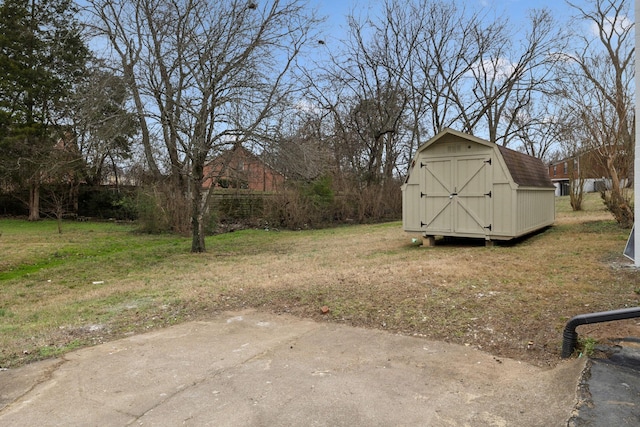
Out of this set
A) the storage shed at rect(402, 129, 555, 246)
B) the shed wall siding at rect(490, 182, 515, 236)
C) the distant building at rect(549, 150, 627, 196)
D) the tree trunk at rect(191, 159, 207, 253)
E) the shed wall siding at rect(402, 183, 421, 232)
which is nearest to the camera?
the shed wall siding at rect(490, 182, 515, 236)

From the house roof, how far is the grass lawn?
1433 mm

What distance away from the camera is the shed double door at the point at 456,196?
364 inches

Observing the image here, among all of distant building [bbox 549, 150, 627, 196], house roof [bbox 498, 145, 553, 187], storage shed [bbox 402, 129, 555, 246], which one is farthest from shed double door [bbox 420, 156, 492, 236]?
distant building [bbox 549, 150, 627, 196]

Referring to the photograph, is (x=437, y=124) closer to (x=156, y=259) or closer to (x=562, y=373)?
(x=156, y=259)

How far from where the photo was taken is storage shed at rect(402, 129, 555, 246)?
9.02 meters

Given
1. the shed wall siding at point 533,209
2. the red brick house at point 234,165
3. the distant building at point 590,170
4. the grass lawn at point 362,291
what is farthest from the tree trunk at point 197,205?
the distant building at point 590,170

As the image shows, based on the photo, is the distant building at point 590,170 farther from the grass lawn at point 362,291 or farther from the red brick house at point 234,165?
the red brick house at point 234,165

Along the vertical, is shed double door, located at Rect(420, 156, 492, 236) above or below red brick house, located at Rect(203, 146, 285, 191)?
below

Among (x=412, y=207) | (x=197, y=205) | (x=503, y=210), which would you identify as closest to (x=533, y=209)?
(x=503, y=210)

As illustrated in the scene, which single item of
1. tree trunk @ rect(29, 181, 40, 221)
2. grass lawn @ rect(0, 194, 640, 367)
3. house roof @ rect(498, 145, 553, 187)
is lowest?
grass lawn @ rect(0, 194, 640, 367)

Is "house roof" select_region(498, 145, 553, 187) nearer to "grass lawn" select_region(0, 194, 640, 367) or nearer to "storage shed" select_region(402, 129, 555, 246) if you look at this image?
"storage shed" select_region(402, 129, 555, 246)

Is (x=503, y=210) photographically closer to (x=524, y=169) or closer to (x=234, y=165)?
(x=524, y=169)

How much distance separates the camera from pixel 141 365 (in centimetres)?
331

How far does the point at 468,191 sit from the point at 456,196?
0.29m
